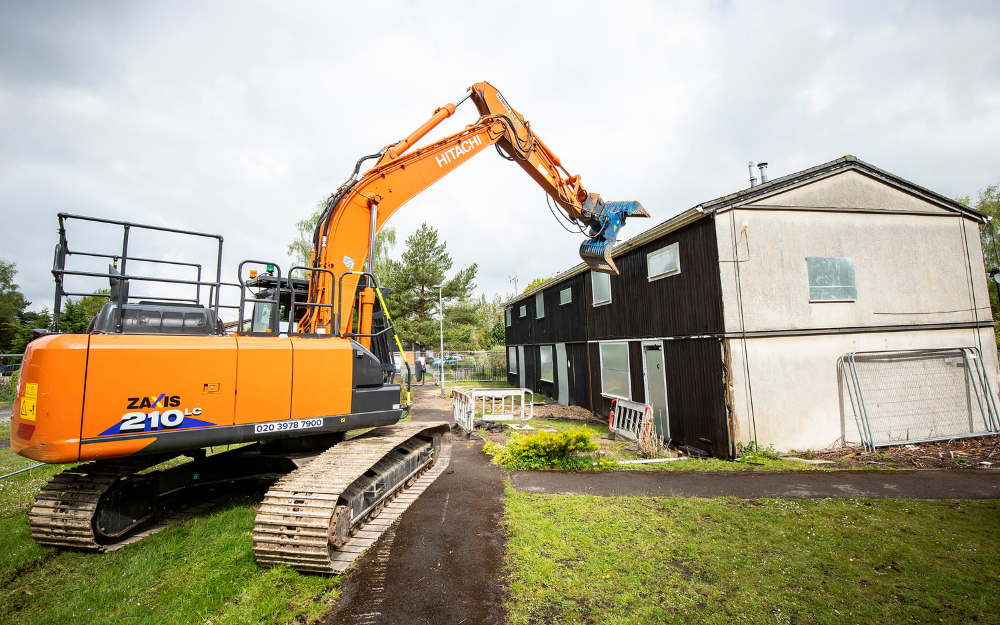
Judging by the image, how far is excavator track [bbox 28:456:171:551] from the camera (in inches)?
181

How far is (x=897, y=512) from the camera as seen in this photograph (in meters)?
5.76

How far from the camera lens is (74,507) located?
15.3ft

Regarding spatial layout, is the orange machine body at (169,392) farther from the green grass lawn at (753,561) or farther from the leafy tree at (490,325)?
the leafy tree at (490,325)

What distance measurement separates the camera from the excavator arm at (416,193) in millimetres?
6406

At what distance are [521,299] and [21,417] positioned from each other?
2176cm

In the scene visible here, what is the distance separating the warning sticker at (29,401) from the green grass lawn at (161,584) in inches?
62.5

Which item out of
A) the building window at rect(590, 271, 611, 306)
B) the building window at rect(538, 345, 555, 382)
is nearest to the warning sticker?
the building window at rect(590, 271, 611, 306)

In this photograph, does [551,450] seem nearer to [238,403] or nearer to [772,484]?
[772,484]

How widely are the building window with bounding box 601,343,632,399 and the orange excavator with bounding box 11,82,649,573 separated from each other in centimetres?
796

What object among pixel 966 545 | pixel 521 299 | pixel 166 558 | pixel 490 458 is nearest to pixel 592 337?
pixel 490 458

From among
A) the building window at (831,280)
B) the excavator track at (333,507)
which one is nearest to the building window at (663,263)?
the building window at (831,280)

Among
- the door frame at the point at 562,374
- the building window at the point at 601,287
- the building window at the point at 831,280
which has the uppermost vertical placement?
the building window at the point at 601,287

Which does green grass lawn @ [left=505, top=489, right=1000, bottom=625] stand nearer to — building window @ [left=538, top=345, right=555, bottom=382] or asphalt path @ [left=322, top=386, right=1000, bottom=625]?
asphalt path @ [left=322, top=386, right=1000, bottom=625]

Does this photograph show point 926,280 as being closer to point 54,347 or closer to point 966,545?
point 966,545
